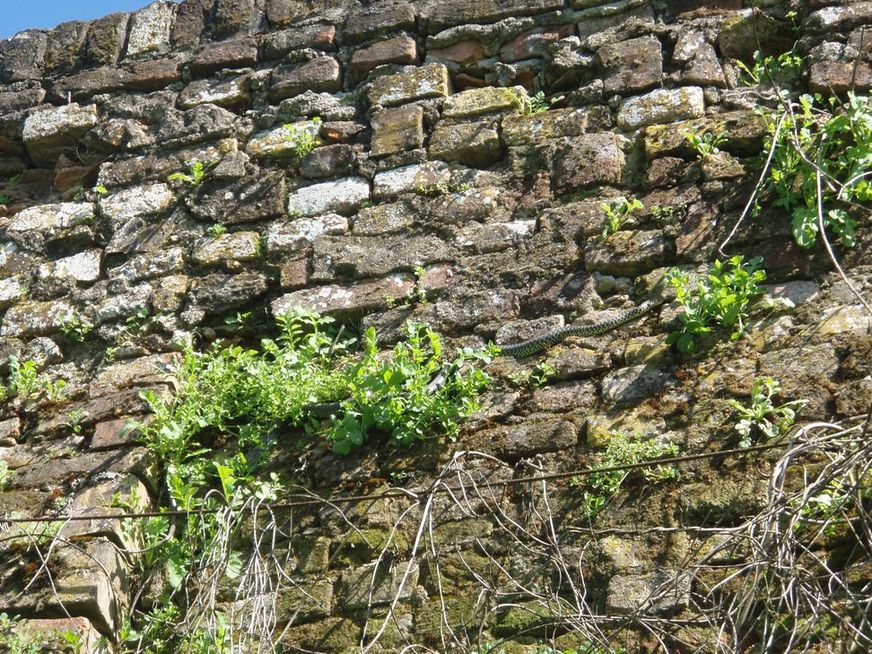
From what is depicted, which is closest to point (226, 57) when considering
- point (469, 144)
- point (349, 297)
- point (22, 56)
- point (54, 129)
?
point (54, 129)

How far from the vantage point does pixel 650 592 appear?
2.87 metres

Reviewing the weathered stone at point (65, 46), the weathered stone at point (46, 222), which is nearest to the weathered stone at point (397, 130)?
the weathered stone at point (46, 222)

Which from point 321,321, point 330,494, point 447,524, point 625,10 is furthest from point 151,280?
point 625,10

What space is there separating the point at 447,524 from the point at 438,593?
0.70ft

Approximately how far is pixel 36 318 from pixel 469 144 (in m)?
1.80

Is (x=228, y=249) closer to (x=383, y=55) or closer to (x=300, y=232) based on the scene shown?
(x=300, y=232)

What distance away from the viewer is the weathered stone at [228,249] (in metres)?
4.31

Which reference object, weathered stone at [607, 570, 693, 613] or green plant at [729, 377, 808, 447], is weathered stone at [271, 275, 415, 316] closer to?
green plant at [729, 377, 808, 447]

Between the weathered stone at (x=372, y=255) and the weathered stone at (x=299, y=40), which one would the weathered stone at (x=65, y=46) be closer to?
the weathered stone at (x=299, y=40)

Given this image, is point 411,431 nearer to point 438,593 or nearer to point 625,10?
point 438,593

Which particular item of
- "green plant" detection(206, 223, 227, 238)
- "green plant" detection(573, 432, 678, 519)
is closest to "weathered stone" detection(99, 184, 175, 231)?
"green plant" detection(206, 223, 227, 238)

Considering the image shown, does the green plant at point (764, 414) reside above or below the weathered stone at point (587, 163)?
below

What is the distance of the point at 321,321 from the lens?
3.96 metres

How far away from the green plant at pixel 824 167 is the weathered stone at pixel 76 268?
2.56 metres
